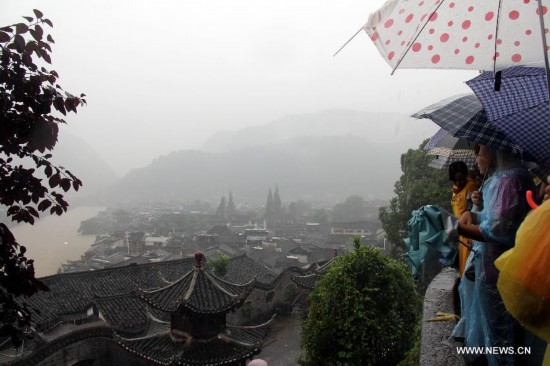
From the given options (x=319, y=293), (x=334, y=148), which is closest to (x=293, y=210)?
(x=319, y=293)

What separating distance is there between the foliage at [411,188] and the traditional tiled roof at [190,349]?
11.5 metres

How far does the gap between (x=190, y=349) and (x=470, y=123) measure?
25.1ft

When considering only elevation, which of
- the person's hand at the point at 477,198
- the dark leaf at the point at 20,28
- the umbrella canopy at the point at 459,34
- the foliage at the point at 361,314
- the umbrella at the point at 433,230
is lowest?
the foliage at the point at 361,314

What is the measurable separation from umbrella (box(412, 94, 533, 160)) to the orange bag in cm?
142

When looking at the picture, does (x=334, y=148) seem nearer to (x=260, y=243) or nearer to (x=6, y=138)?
(x=260, y=243)

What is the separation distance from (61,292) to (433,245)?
671 inches

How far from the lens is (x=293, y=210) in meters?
82.3

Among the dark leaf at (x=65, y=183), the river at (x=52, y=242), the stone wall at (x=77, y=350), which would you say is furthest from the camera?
the river at (x=52, y=242)

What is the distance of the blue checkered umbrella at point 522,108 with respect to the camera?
8.16ft

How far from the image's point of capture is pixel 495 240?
2.35 m

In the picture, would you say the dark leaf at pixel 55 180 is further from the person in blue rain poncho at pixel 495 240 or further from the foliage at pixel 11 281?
the person in blue rain poncho at pixel 495 240

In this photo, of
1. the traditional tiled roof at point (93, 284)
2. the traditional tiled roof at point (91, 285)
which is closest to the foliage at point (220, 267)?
the traditional tiled roof at point (91, 285)

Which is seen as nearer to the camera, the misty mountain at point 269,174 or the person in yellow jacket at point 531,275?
the person in yellow jacket at point 531,275

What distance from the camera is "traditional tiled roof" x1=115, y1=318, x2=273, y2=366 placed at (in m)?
8.38
